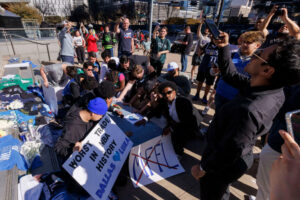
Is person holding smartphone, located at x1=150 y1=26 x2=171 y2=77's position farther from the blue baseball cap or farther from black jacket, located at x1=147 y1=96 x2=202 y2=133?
the blue baseball cap

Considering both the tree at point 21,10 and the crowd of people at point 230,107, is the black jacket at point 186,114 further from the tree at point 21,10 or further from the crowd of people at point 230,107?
the tree at point 21,10

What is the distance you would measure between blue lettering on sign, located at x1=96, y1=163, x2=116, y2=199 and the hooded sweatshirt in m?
0.45

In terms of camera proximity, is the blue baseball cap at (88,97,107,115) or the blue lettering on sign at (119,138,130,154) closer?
the blue baseball cap at (88,97,107,115)

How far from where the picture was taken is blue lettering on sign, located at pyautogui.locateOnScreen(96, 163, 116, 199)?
165 cm

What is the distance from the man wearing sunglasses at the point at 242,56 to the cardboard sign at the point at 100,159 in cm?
152

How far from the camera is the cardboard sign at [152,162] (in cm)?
211

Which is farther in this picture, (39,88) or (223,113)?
(39,88)

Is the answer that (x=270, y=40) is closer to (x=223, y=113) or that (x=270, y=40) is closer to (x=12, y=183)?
(x=223, y=113)

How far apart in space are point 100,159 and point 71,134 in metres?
0.42

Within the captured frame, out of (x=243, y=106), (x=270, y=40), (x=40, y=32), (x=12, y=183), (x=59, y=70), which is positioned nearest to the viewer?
(x=243, y=106)

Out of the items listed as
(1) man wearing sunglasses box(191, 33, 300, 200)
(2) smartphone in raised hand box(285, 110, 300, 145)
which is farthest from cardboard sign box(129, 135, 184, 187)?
(2) smartphone in raised hand box(285, 110, 300, 145)

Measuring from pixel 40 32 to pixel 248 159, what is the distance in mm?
12568

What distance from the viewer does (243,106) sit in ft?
3.30

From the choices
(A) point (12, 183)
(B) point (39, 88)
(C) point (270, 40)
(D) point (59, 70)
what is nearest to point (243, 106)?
(A) point (12, 183)
